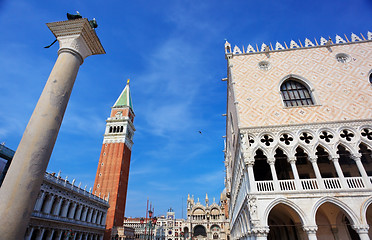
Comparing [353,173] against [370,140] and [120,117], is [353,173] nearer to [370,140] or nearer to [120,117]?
[370,140]

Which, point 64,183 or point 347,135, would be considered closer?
point 347,135

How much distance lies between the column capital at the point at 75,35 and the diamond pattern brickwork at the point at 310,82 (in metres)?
9.43

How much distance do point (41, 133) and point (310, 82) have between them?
1495cm

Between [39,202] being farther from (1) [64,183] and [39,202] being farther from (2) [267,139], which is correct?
(2) [267,139]

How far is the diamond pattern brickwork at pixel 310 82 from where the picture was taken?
490 inches

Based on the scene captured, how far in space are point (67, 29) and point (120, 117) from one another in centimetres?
4647

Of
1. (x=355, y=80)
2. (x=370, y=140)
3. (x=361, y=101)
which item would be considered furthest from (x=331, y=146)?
(x=355, y=80)

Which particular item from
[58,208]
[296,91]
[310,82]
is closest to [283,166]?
[296,91]

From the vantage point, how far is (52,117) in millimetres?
4348

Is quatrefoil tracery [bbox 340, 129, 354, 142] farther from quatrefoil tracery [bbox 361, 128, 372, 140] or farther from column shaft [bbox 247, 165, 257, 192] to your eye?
column shaft [bbox 247, 165, 257, 192]

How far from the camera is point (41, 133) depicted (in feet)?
13.5

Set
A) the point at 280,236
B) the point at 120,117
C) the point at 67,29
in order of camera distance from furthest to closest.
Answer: the point at 120,117
the point at 280,236
the point at 67,29

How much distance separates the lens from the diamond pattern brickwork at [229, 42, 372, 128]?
12.4 m

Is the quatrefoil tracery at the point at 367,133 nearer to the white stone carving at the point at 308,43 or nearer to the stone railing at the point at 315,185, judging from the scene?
the stone railing at the point at 315,185
